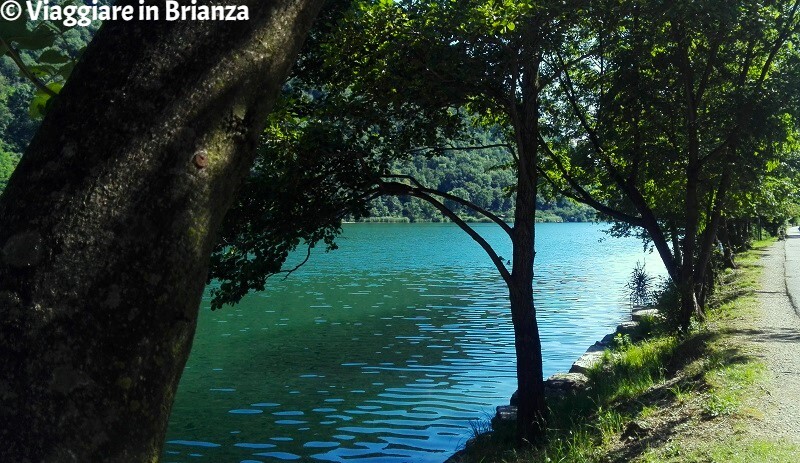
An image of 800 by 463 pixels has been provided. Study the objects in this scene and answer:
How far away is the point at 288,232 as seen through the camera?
11.0 meters

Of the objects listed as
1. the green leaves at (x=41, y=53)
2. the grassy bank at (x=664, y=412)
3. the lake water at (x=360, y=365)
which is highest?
the green leaves at (x=41, y=53)

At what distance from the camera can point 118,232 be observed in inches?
88.8

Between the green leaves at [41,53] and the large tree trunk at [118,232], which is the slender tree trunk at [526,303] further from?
the large tree trunk at [118,232]

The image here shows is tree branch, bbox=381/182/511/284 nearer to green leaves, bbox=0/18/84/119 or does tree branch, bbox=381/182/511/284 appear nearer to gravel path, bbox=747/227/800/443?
gravel path, bbox=747/227/800/443

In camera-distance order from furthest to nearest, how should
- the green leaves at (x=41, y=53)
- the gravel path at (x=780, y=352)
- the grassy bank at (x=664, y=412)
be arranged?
the gravel path at (x=780, y=352)
the grassy bank at (x=664, y=412)
the green leaves at (x=41, y=53)

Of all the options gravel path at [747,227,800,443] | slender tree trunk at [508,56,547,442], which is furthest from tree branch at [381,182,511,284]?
gravel path at [747,227,800,443]

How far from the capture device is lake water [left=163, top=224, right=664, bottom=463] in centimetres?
1548

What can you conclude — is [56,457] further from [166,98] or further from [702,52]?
[702,52]

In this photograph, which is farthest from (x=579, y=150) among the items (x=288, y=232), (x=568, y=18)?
(x=288, y=232)

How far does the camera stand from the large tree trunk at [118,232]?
7.08 ft

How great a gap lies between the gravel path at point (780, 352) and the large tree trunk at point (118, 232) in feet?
25.2

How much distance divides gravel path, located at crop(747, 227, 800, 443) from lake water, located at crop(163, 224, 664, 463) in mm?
5346

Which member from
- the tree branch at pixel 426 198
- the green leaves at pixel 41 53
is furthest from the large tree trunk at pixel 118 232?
the tree branch at pixel 426 198

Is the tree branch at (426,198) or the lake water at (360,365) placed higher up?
the tree branch at (426,198)
